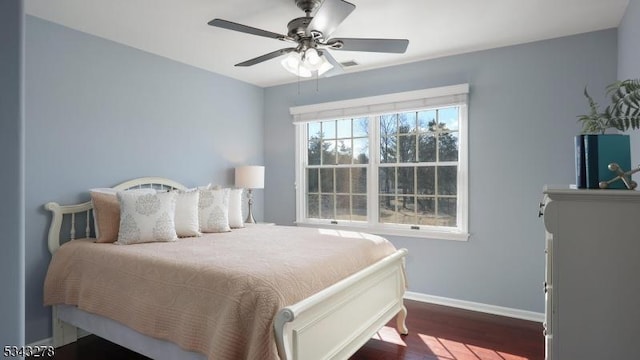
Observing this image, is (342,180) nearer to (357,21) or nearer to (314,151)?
(314,151)

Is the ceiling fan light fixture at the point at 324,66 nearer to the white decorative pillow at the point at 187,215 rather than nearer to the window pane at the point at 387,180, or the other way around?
the white decorative pillow at the point at 187,215

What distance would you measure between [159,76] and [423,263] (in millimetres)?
3351

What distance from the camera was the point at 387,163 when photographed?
4.20 meters

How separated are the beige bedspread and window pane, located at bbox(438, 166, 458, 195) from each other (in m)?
1.21

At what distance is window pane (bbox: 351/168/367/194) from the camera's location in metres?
4.35

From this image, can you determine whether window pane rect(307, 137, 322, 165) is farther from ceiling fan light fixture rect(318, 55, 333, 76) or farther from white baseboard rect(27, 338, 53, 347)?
white baseboard rect(27, 338, 53, 347)

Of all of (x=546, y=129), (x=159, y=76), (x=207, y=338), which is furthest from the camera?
(x=159, y=76)

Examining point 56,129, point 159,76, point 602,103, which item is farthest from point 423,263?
point 56,129

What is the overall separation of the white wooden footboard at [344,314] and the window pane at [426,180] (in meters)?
1.02

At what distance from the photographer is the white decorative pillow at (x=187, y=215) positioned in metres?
3.15

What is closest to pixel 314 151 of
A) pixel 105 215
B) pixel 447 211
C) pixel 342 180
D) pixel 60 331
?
pixel 342 180

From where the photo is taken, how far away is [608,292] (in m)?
1.33

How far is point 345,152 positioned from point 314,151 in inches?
18.3

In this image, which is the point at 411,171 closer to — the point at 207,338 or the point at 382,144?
the point at 382,144
